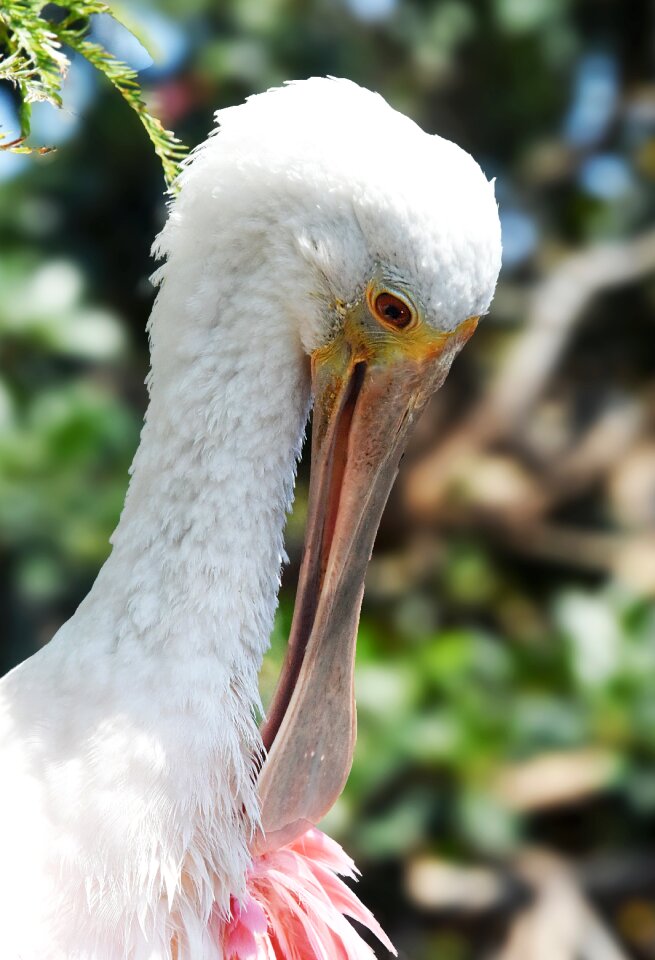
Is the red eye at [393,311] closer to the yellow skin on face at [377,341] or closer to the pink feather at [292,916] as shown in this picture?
the yellow skin on face at [377,341]

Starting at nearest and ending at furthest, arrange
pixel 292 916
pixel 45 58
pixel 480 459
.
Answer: pixel 45 58 → pixel 292 916 → pixel 480 459

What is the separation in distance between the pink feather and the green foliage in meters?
0.51

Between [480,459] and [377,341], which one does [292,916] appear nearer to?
[377,341]

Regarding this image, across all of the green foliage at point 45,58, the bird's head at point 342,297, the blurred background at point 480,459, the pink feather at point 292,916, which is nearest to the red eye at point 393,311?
the bird's head at point 342,297

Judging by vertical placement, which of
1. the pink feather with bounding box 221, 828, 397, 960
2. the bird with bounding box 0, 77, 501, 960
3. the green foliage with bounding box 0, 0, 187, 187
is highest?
the green foliage with bounding box 0, 0, 187, 187

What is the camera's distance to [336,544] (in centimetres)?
87


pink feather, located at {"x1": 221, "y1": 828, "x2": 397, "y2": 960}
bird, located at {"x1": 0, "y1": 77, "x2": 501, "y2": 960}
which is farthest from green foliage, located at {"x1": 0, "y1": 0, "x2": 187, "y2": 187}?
pink feather, located at {"x1": 221, "y1": 828, "x2": 397, "y2": 960}

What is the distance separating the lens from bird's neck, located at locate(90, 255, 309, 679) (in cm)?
84

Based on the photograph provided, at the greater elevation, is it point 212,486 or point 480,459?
point 480,459

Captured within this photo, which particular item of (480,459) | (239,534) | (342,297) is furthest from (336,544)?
(480,459)

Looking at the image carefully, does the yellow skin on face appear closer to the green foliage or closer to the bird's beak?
the bird's beak

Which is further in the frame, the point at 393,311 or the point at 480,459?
the point at 480,459

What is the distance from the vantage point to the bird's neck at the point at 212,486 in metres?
0.84

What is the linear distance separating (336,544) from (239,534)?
0.23ft
